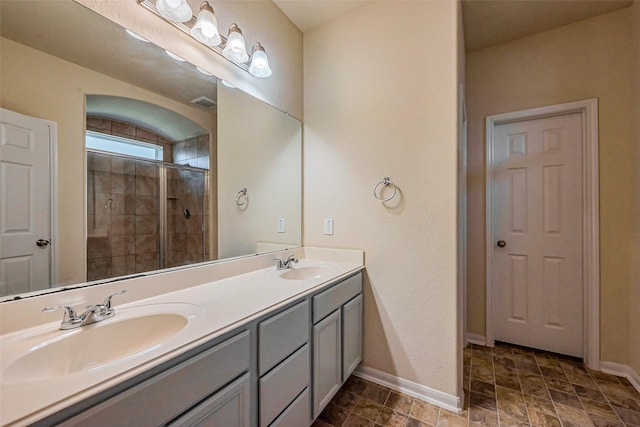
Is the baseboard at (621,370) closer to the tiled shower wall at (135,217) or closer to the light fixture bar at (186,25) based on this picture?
the tiled shower wall at (135,217)

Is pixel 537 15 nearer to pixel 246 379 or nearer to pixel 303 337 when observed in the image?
pixel 303 337

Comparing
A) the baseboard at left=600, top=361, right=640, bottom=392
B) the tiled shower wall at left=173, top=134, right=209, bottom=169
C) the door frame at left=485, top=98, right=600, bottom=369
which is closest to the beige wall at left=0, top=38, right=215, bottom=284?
the tiled shower wall at left=173, top=134, right=209, bottom=169

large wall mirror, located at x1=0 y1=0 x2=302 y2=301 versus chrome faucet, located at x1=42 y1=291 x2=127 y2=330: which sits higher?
large wall mirror, located at x1=0 y1=0 x2=302 y2=301

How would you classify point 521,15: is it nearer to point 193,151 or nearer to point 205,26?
point 205,26

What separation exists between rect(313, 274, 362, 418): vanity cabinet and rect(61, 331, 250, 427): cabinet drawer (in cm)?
49

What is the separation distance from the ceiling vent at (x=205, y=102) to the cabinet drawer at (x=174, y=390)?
1.17m

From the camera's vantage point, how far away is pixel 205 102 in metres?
1.41

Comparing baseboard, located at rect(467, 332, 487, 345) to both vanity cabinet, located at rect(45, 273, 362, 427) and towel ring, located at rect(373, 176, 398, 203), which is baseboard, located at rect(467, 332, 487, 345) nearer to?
vanity cabinet, located at rect(45, 273, 362, 427)

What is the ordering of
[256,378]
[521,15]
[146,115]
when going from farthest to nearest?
[521,15] < [146,115] < [256,378]

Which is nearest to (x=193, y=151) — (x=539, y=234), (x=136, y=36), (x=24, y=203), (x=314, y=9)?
(x=136, y=36)

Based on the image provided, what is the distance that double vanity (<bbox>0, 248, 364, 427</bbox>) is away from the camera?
0.57m

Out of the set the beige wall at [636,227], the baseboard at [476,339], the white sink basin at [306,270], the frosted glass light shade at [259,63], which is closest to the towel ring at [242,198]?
the white sink basin at [306,270]

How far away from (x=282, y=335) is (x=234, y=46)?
146 cm

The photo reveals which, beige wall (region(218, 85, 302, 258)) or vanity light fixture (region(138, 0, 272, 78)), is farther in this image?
beige wall (region(218, 85, 302, 258))
